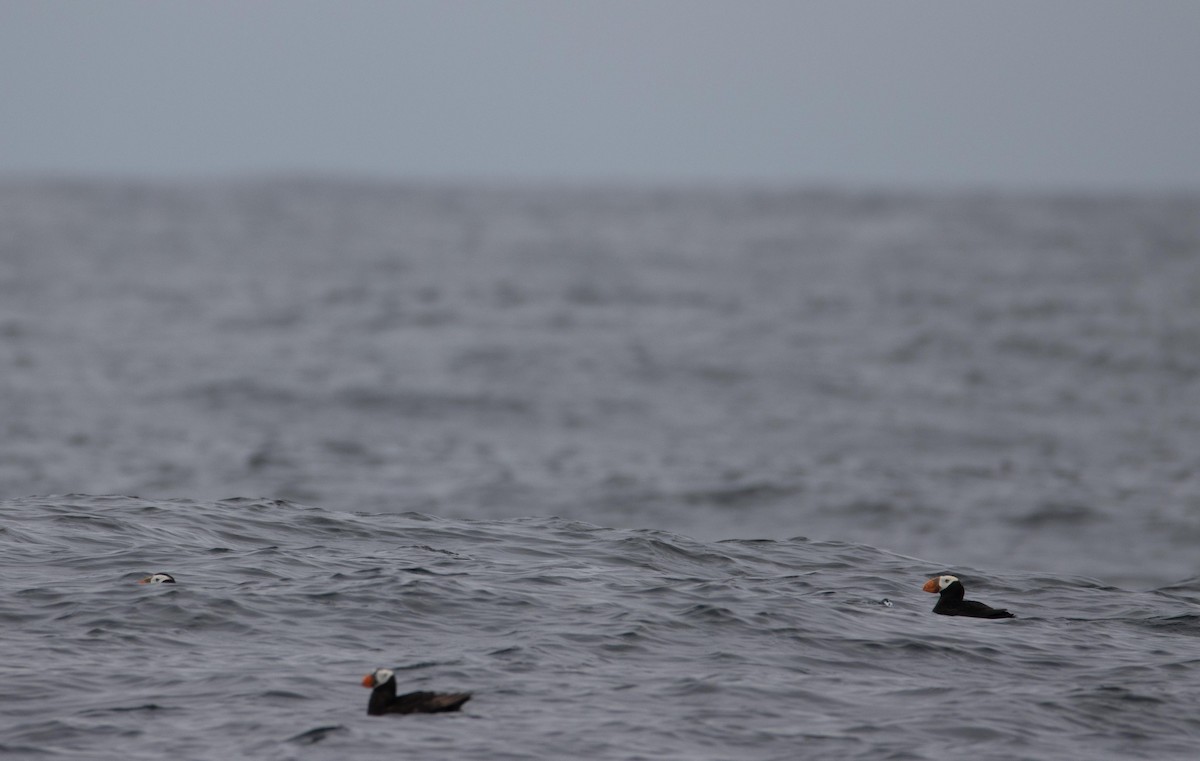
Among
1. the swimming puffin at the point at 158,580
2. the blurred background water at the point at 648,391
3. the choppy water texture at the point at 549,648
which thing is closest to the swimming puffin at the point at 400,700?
the choppy water texture at the point at 549,648

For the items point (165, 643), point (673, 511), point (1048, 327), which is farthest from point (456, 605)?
point (1048, 327)

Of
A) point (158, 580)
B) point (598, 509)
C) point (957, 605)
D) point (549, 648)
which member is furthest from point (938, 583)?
point (598, 509)

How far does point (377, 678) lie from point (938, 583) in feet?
24.1

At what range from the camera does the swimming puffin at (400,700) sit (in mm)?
13062

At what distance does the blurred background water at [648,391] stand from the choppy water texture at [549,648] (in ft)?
30.3

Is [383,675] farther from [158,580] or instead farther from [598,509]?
[598,509]

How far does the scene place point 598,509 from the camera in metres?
32.9

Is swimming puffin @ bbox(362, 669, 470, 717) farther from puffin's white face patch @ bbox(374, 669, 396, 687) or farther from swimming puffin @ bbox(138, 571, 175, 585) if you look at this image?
swimming puffin @ bbox(138, 571, 175, 585)

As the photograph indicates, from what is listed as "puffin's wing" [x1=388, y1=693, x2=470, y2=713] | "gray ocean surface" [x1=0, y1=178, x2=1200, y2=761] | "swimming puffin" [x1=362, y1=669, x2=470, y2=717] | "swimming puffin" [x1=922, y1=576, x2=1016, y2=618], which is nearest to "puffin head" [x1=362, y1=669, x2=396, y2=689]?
"swimming puffin" [x1=362, y1=669, x2=470, y2=717]

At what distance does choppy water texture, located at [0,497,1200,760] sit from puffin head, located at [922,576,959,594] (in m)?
0.31

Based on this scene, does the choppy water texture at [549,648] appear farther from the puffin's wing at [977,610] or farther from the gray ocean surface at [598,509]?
the puffin's wing at [977,610]

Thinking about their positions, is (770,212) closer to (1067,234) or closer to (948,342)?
(1067,234)

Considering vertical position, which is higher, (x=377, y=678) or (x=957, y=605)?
(x=957, y=605)

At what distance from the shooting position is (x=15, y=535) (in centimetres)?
1869
